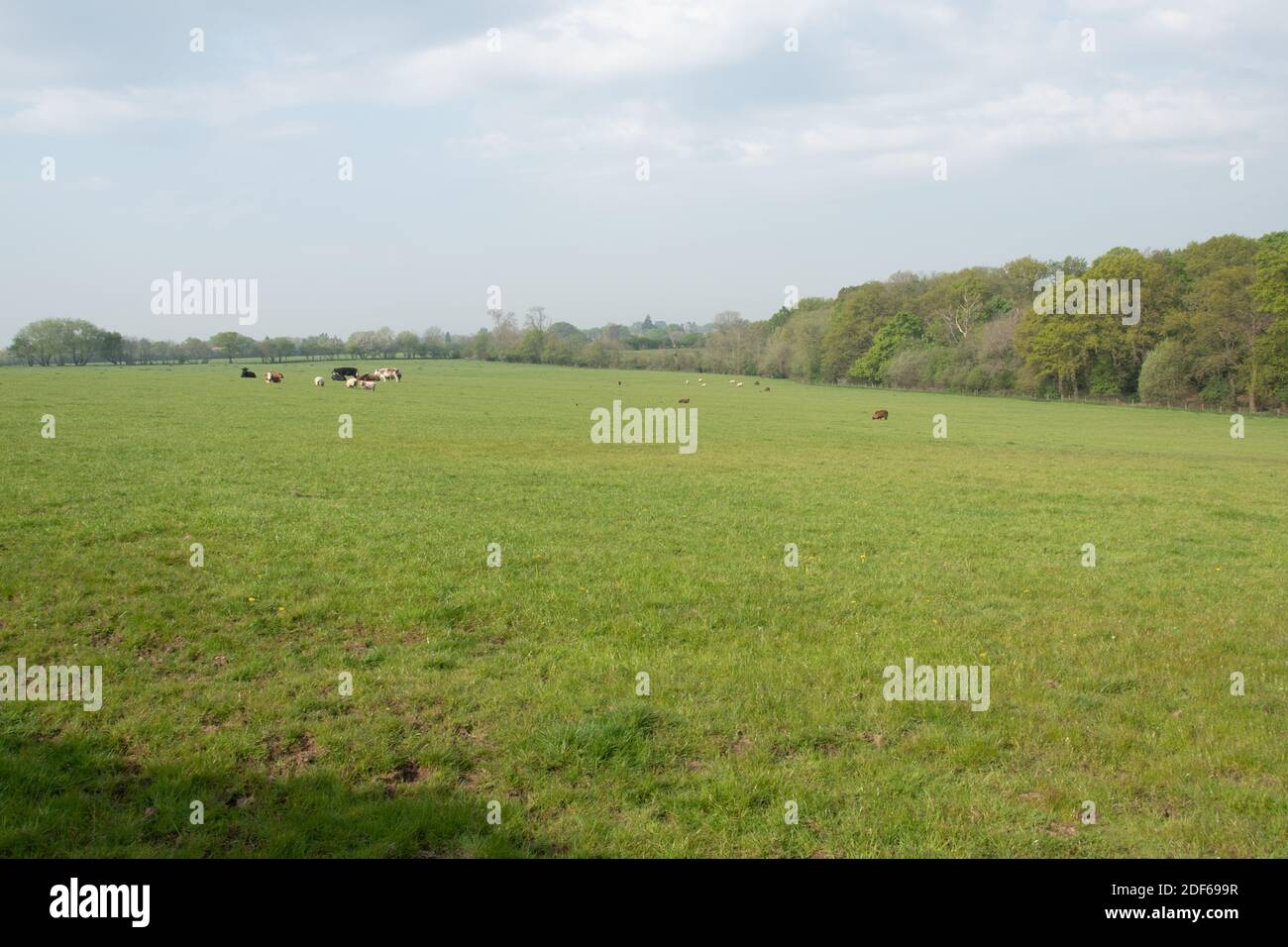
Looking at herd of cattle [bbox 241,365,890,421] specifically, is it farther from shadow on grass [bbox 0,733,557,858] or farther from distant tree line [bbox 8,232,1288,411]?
shadow on grass [bbox 0,733,557,858]

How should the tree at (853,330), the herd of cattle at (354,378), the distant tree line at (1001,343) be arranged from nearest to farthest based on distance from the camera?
the herd of cattle at (354,378) → the distant tree line at (1001,343) → the tree at (853,330)

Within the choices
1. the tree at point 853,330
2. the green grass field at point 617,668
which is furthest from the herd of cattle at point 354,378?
the tree at point 853,330

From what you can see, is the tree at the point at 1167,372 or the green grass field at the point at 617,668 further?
the tree at the point at 1167,372

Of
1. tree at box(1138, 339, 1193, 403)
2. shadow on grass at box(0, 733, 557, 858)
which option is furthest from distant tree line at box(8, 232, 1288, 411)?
shadow on grass at box(0, 733, 557, 858)

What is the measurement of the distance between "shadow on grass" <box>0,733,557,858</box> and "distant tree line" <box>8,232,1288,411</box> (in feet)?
271

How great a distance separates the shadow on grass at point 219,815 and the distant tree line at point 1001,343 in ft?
271

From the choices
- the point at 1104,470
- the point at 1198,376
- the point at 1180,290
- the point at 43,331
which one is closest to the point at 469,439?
the point at 1104,470

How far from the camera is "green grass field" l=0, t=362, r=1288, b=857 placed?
18.7 feet

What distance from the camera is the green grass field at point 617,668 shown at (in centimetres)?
570

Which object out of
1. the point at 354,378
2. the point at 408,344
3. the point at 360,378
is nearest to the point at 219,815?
the point at 354,378

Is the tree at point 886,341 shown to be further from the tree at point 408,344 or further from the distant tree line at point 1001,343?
the tree at point 408,344

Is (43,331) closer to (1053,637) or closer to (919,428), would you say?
(919,428)

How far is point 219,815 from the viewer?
5641 mm

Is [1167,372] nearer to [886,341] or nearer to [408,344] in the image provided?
[886,341]
